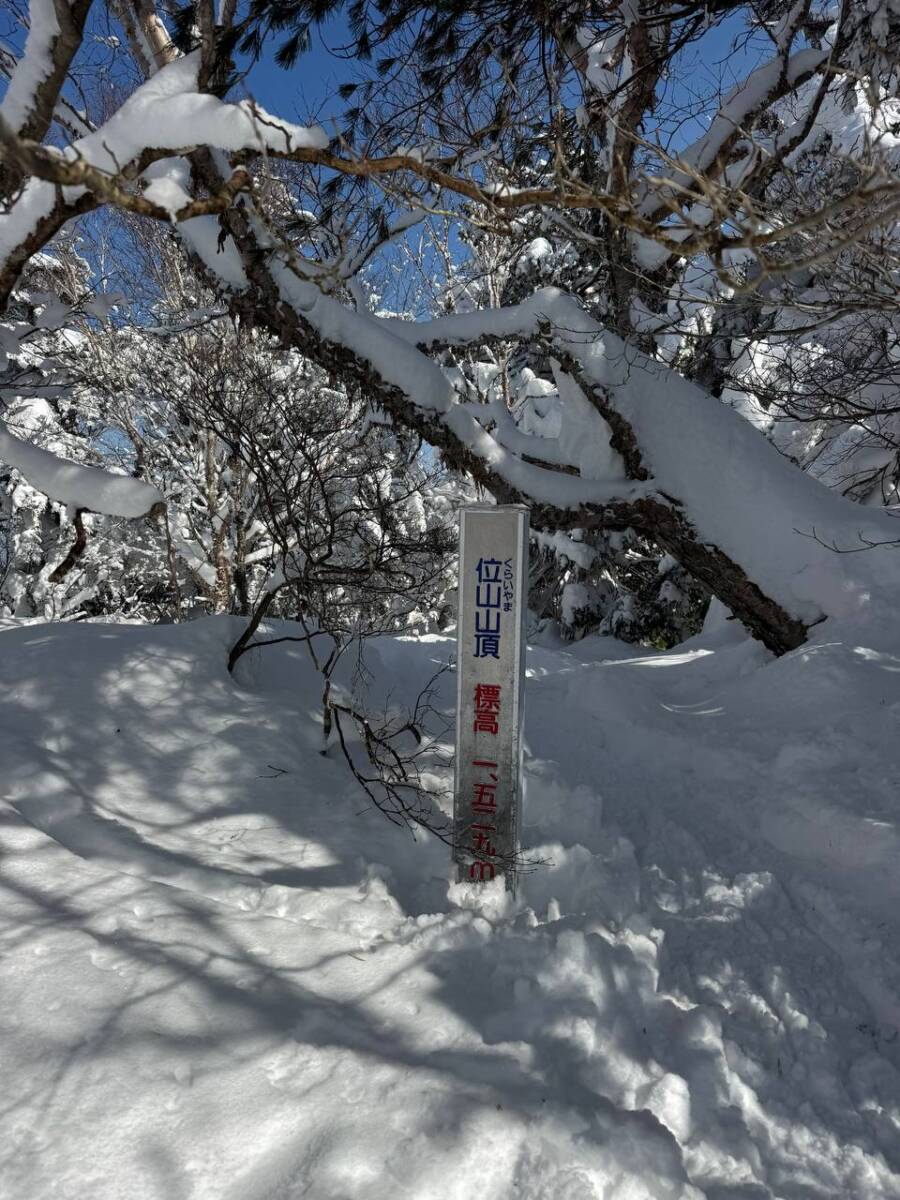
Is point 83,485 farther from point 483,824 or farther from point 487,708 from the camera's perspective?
point 483,824

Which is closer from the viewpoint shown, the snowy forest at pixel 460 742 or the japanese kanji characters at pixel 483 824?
the snowy forest at pixel 460 742

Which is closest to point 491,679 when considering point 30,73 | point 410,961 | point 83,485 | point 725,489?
point 410,961

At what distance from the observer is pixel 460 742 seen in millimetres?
3641

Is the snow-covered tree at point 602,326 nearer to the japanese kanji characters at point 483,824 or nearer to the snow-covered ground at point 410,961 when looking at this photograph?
the snow-covered ground at point 410,961

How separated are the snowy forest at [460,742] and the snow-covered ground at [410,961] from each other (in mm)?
15

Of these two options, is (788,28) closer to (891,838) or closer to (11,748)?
(891,838)

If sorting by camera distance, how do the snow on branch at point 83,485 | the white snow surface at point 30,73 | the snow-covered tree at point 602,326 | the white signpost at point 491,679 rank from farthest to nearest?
the snow-covered tree at point 602,326, the snow on branch at point 83,485, the white signpost at point 491,679, the white snow surface at point 30,73

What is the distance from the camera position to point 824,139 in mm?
7297

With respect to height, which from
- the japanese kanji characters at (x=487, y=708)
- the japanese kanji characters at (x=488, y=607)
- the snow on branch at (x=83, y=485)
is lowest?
the japanese kanji characters at (x=487, y=708)

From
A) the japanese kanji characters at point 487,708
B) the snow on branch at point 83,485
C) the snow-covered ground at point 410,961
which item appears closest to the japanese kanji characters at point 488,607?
the japanese kanji characters at point 487,708

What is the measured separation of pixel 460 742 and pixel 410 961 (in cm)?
110

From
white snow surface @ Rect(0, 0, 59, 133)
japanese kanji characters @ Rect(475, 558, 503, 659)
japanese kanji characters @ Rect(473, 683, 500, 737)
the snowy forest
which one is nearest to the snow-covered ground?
the snowy forest

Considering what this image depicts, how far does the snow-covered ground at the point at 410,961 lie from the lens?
187cm

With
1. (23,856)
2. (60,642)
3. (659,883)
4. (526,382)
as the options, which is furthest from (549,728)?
(526,382)
